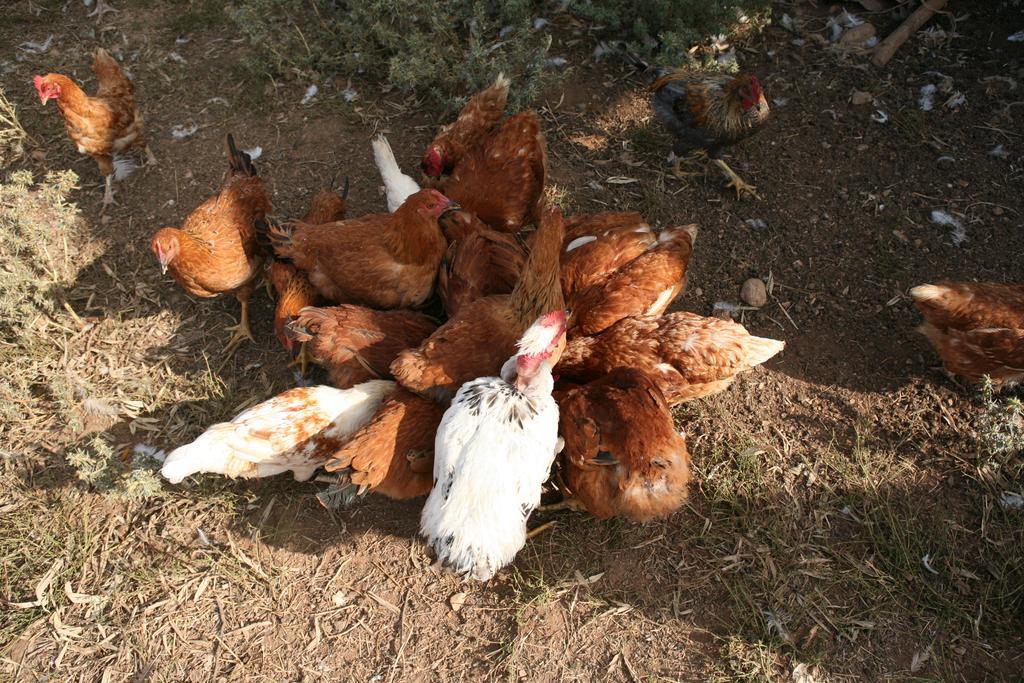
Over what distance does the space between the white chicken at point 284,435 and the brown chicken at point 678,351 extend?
1.10 m

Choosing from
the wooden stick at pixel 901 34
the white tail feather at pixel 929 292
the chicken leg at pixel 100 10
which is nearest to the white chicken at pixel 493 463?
the white tail feather at pixel 929 292

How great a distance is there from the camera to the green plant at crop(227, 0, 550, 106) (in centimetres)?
437

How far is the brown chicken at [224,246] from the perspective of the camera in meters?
3.31

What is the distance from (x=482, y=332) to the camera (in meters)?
2.95

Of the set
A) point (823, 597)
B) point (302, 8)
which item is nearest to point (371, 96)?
point (302, 8)

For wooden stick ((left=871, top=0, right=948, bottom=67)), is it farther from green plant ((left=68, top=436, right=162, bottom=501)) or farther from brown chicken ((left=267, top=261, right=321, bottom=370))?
green plant ((left=68, top=436, right=162, bottom=501))

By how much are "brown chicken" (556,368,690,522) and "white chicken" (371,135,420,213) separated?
1.93 metres

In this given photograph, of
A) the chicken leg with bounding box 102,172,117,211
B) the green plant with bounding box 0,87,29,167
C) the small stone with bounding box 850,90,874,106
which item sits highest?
the green plant with bounding box 0,87,29,167

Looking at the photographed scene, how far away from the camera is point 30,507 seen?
123 inches

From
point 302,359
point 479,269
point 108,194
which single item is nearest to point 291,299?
point 302,359

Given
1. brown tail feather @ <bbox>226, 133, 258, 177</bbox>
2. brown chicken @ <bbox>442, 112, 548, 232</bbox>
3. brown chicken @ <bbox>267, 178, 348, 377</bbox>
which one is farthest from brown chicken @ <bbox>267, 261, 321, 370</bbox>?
brown chicken @ <bbox>442, 112, 548, 232</bbox>

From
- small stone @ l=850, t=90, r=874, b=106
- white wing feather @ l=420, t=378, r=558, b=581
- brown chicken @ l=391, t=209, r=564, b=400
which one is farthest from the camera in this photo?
small stone @ l=850, t=90, r=874, b=106

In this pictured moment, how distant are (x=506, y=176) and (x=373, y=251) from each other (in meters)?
0.97

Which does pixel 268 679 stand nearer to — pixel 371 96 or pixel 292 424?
pixel 292 424
